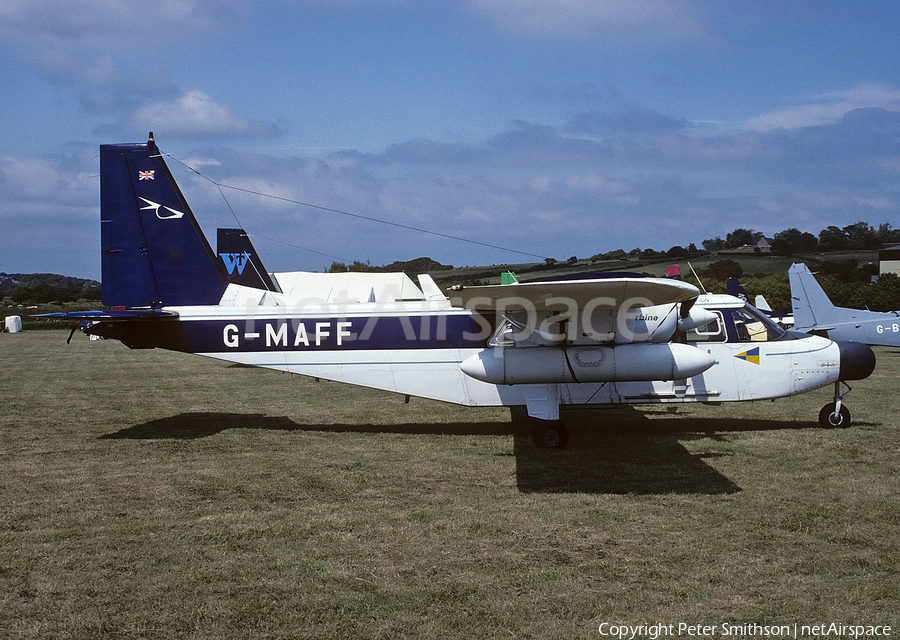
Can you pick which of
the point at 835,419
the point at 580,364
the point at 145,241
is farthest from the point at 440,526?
the point at 145,241

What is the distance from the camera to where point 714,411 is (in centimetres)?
1479

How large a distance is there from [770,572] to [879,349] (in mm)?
31261

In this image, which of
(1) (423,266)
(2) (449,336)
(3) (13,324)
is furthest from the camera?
(3) (13,324)

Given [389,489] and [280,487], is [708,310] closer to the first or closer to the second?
[389,489]

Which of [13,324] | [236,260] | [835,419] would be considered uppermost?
[236,260]

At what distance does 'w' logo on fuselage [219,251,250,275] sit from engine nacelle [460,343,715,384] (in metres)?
20.4

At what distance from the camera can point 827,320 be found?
25.1 meters

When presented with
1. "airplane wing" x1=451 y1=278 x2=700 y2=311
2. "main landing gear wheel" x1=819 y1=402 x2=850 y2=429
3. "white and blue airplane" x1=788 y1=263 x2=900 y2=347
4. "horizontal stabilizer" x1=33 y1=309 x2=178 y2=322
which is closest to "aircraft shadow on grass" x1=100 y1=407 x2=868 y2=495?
"main landing gear wheel" x1=819 y1=402 x2=850 y2=429

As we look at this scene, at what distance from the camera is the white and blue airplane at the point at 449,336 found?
10680mm

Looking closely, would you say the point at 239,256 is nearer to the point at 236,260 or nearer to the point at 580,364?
the point at 236,260

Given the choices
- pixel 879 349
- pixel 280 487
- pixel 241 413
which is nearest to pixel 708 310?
pixel 280 487

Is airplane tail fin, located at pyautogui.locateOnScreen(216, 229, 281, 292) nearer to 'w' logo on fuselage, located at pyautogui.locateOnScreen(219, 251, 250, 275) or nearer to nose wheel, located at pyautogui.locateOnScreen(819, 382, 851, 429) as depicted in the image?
'w' logo on fuselage, located at pyautogui.locateOnScreen(219, 251, 250, 275)

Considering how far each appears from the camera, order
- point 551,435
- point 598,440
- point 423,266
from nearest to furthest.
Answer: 1. point 551,435
2. point 598,440
3. point 423,266

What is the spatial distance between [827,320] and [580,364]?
59.3 ft
